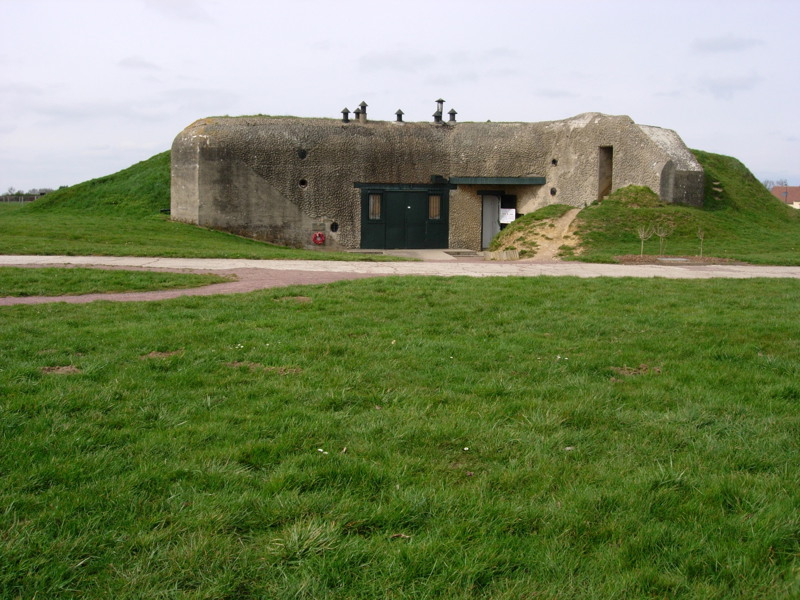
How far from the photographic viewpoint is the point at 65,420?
4211 mm

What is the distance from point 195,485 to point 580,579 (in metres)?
1.89

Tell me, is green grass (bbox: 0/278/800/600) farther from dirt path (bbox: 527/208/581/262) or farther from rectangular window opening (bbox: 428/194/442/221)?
rectangular window opening (bbox: 428/194/442/221)

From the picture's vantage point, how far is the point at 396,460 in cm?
381

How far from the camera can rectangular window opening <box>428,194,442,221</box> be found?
2869 centimetres

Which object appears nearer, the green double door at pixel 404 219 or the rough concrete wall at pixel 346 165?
the rough concrete wall at pixel 346 165

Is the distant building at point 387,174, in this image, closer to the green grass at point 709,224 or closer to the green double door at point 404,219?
the green double door at point 404,219

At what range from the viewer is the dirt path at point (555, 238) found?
69.7 ft

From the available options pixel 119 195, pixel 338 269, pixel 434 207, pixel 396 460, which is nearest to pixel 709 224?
pixel 434 207

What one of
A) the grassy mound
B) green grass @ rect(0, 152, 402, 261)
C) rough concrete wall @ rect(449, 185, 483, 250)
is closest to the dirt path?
rough concrete wall @ rect(449, 185, 483, 250)

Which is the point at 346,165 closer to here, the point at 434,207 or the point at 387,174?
the point at 387,174

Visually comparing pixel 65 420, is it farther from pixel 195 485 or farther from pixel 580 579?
pixel 580 579

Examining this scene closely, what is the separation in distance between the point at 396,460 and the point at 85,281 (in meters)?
8.32

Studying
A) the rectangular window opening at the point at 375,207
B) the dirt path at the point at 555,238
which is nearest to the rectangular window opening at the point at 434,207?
the rectangular window opening at the point at 375,207

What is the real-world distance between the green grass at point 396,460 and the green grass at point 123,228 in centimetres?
1022
